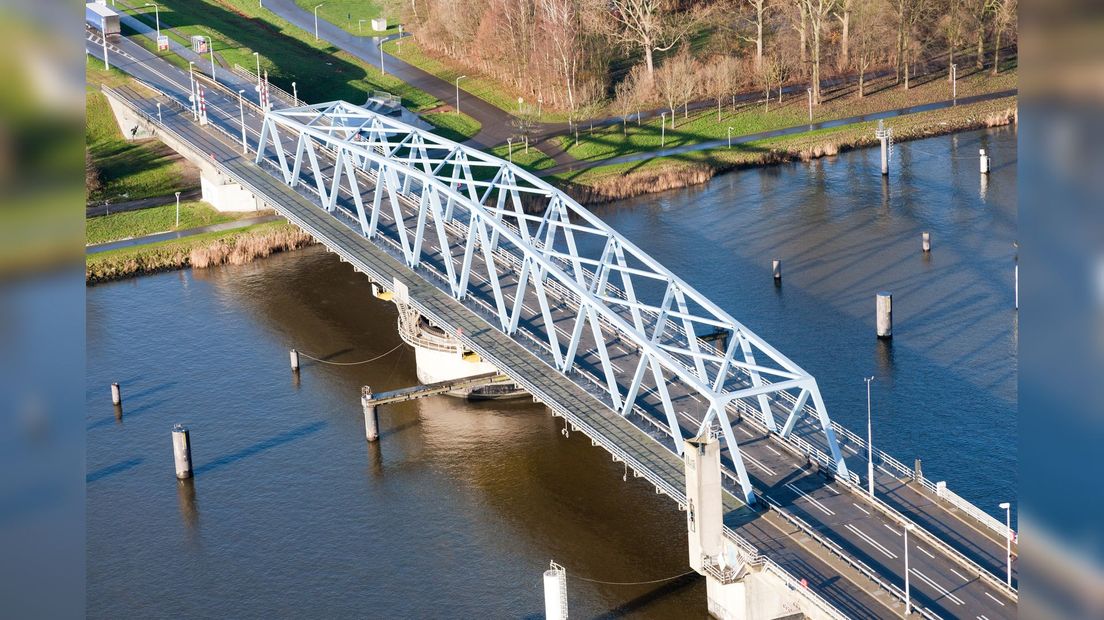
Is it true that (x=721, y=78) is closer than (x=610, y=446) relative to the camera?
No

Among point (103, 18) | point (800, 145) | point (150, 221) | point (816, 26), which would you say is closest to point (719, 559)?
point (150, 221)

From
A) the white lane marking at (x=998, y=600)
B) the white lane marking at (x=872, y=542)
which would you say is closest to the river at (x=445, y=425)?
the white lane marking at (x=872, y=542)

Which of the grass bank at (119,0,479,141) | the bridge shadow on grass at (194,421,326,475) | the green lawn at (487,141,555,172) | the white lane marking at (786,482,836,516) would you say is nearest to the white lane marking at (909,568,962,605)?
the white lane marking at (786,482,836,516)

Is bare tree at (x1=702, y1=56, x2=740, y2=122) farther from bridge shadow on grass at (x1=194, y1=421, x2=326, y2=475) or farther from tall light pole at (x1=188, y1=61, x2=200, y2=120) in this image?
bridge shadow on grass at (x1=194, y1=421, x2=326, y2=475)

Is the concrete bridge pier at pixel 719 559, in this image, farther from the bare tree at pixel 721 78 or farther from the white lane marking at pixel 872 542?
the bare tree at pixel 721 78

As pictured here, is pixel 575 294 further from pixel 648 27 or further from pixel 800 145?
pixel 648 27

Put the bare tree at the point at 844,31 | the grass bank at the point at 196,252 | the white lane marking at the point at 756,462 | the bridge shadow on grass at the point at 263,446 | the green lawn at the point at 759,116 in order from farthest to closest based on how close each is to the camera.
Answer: the bare tree at the point at 844,31, the green lawn at the point at 759,116, the grass bank at the point at 196,252, the bridge shadow on grass at the point at 263,446, the white lane marking at the point at 756,462
